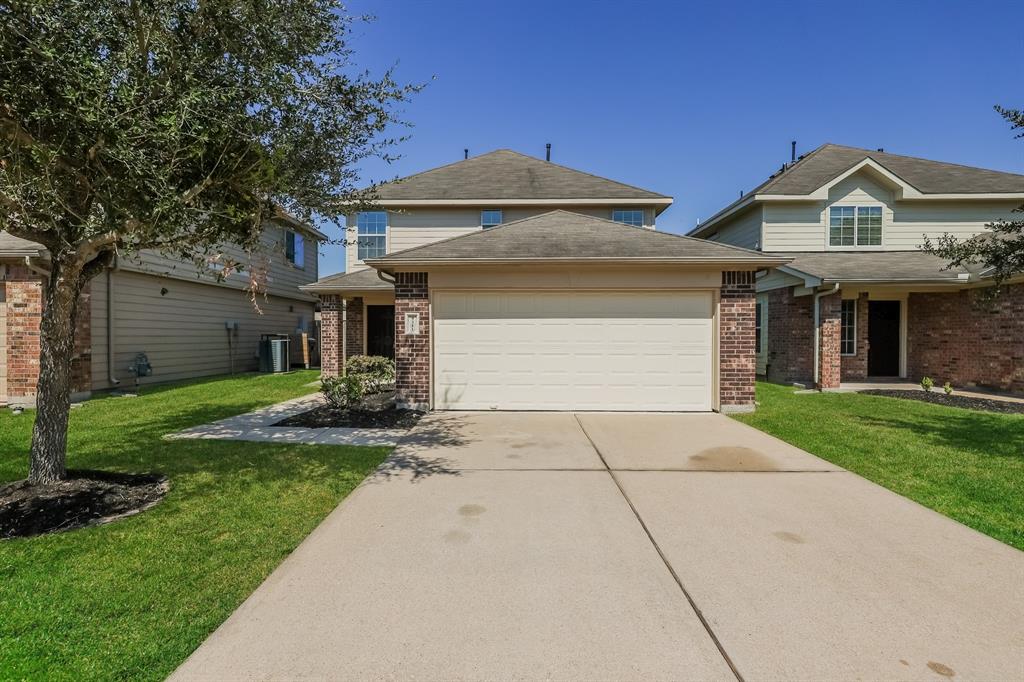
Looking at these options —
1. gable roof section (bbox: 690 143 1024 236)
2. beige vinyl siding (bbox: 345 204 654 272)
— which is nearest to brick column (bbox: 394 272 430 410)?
beige vinyl siding (bbox: 345 204 654 272)

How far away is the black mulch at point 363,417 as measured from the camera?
310 inches

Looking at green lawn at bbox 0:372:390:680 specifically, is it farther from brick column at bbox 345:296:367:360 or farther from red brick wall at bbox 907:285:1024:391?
red brick wall at bbox 907:285:1024:391

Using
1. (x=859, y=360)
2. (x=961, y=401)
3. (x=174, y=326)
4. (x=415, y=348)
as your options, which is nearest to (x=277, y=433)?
(x=415, y=348)

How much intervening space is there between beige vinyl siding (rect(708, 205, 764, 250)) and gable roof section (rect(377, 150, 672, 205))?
300cm

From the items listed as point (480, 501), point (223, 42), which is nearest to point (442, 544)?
point (480, 501)

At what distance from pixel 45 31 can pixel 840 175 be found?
1682cm

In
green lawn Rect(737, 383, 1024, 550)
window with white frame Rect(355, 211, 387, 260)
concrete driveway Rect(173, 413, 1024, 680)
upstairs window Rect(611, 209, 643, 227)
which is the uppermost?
upstairs window Rect(611, 209, 643, 227)

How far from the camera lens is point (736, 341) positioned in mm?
8820

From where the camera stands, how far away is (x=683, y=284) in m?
8.89

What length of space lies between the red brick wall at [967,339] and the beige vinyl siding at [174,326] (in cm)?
1968

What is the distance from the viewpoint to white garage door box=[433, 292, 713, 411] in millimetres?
8977

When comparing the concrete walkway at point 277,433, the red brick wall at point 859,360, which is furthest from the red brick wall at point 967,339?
the concrete walkway at point 277,433

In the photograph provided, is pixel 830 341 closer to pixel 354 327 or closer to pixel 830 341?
pixel 830 341

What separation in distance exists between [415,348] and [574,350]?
3.00 meters
